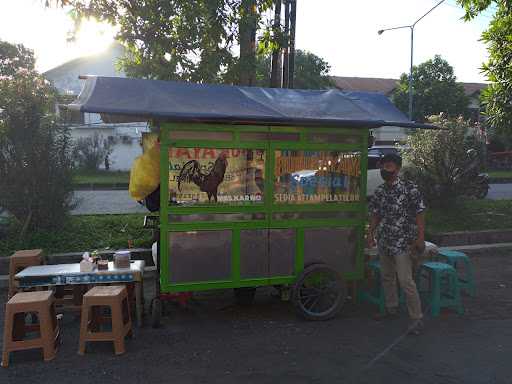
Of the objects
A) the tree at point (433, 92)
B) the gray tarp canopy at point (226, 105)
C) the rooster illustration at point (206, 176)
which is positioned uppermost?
the tree at point (433, 92)

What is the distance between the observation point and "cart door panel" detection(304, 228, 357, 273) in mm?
5172

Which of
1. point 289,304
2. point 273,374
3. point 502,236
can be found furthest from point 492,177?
point 273,374

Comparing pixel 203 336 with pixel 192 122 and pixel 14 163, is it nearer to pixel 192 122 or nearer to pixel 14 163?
pixel 192 122

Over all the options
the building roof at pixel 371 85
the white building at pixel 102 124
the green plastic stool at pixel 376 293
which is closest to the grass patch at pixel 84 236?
the green plastic stool at pixel 376 293

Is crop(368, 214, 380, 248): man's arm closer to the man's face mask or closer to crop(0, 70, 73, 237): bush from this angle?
the man's face mask

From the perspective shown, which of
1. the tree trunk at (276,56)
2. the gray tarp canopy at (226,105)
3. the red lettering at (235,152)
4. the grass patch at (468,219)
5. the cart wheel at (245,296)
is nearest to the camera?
the gray tarp canopy at (226,105)

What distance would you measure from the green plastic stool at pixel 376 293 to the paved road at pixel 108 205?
6.94 m

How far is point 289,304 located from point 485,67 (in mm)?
5539

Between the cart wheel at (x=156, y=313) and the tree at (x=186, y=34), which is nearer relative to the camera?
the cart wheel at (x=156, y=313)

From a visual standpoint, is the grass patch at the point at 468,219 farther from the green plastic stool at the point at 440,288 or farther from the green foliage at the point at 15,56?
the green foliage at the point at 15,56

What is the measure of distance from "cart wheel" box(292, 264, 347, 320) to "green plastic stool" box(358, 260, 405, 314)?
1.50ft

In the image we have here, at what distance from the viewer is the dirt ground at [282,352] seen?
152 inches

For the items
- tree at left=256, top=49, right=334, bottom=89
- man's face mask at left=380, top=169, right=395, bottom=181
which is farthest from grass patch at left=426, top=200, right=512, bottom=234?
tree at left=256, top=49, right=334, bottom=89

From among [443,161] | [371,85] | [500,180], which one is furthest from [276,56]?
[371,85]
